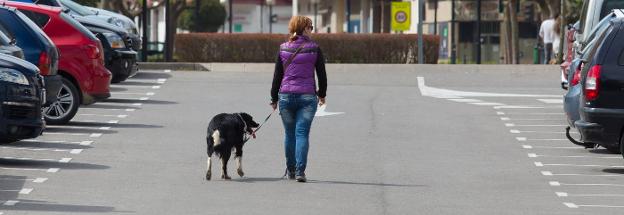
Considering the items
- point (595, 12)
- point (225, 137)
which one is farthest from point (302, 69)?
Result: point (595, 12)

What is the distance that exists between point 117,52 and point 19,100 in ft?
33.2

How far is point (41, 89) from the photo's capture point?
1653 centimetres

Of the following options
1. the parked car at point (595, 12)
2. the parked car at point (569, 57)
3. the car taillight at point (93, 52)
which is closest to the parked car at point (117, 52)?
the car taillight at point (93, 52)

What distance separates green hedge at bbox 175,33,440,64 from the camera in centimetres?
3759

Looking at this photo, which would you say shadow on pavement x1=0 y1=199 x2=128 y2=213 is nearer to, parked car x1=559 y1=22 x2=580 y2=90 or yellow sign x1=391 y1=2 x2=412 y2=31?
parked car x1=559 y1=22 x2=580 y2=90

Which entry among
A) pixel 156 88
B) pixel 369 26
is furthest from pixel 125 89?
pixel 369 26

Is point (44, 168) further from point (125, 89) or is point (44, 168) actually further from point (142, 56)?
point (142, 56)

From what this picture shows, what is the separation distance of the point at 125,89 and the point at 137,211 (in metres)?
16.0

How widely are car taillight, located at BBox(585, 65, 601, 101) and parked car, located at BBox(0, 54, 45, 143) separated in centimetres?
533

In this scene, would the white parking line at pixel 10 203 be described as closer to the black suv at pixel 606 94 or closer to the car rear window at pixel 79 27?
the black suv at pixel 606 94

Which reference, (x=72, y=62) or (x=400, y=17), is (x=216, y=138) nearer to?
(x=72, y=62)

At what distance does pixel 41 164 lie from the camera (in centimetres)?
1661

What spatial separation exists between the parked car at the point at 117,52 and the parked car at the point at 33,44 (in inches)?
255

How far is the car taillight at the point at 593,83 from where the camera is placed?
54.3 ft
